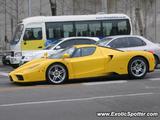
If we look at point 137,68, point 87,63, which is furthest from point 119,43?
point 87,63

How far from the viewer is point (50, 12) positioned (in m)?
38.8

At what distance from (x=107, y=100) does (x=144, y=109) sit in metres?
1.52

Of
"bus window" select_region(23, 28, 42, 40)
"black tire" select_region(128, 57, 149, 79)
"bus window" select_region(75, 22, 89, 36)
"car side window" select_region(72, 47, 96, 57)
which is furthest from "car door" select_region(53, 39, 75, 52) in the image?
"black tire" select_region(128, 57, 149, 79)

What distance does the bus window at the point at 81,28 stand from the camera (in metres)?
27.5

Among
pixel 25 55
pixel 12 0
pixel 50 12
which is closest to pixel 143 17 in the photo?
pixel 50 12

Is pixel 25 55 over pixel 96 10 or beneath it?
beneath

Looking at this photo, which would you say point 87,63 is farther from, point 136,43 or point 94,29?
point 94,29

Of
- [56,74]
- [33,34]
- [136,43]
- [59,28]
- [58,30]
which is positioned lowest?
[56,74]

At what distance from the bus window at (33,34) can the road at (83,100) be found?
9523 millimetres

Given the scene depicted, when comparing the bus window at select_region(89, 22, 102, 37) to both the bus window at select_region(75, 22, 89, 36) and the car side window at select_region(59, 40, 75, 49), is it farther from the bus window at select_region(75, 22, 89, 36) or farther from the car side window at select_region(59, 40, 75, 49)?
the car side window at select_region(59, 40, 75, 49)

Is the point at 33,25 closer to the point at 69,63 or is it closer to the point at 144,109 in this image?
the point at 69,63

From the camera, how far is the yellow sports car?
15781 millimetres

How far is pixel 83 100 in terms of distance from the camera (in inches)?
479

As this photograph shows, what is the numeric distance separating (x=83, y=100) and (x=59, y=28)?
15.2 meters
